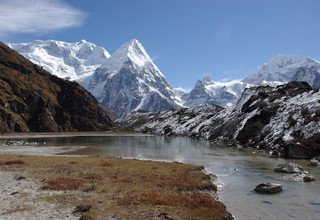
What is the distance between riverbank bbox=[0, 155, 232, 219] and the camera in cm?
3344

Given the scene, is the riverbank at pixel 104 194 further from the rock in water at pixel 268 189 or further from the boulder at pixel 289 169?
the boulder at pixel 289 169

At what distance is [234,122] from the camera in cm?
16688

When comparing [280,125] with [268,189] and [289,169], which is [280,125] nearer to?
[289,169]

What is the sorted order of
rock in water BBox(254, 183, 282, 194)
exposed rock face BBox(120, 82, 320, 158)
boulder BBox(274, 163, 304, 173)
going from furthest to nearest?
exposed rock face BBox(120, 82, 320, 158), boulder BBox(274, 163, 304, 173), rock in water BBox(254, 183, 282, 194)

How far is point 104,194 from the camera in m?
40.6

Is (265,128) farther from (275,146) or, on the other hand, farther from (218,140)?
(218,140)

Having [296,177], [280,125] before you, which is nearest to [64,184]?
[296,177]

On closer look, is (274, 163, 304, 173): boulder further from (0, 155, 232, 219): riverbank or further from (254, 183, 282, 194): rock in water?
(254, 183, 282, 194): rock in water

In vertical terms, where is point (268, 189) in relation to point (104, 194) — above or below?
below

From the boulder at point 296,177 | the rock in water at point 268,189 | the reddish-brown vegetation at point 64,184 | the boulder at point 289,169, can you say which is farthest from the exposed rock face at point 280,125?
the reddish-brown vegetation at point 64,184

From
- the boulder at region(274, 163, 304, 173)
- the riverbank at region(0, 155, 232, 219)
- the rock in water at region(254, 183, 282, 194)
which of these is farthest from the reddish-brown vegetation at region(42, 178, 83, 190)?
the boulder at region(274, 163, 304, 173)

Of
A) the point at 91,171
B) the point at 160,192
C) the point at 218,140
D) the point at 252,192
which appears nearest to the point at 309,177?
the point at 252,192

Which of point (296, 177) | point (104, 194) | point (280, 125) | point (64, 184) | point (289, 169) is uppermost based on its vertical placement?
point (280, 125)

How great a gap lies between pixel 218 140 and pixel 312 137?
65850 millimetres
